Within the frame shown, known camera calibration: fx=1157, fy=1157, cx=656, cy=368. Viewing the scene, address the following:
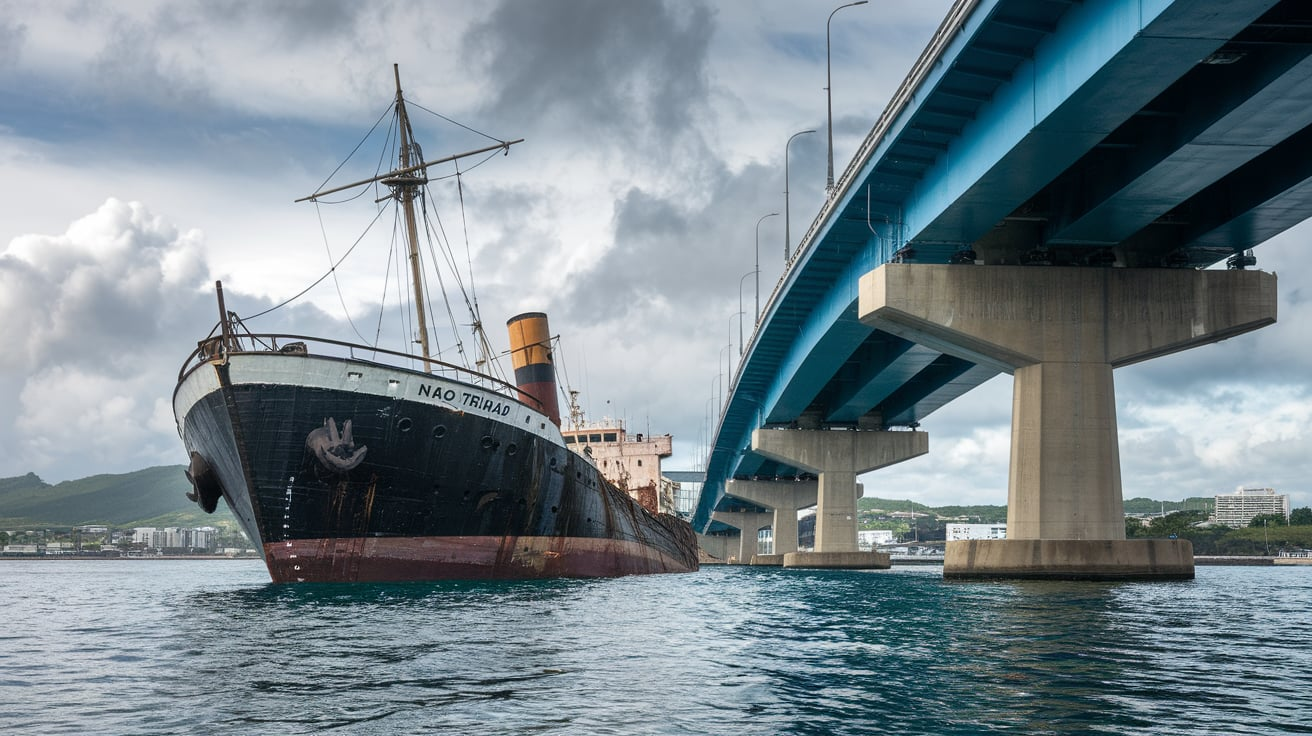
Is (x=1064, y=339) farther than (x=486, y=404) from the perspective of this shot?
Yes

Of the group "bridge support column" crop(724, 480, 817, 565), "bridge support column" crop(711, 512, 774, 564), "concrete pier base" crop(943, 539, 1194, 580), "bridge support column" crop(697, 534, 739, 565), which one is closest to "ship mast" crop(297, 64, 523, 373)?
"concrete pier base" crop(943, 539, 1194, 580)

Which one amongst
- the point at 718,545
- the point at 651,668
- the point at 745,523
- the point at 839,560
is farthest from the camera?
the point at 718,545

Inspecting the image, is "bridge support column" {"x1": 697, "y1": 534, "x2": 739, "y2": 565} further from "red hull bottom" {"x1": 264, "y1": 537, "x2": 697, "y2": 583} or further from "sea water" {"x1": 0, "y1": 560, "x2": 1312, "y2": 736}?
"sea water" {"x1": 0, "y1": 560, "x2": 1312, "y2": 736}

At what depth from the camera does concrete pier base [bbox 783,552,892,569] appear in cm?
6606

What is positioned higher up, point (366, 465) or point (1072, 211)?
point (1072, 211)

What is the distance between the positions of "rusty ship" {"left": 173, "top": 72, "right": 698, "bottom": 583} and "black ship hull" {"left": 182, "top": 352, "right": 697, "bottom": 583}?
1.3 inches

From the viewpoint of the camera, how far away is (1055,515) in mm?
29359

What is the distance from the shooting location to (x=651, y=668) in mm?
12852

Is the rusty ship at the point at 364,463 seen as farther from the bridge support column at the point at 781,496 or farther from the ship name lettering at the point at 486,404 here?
the bridge support column at the point at 781,496

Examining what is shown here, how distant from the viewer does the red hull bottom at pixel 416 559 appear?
28469mm

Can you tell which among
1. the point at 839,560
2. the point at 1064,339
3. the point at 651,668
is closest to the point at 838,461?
the point at 839,560

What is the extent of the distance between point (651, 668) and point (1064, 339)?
21.2 metres

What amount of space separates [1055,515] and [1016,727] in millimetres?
21628

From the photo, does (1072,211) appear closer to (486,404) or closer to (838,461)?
(486,404)
